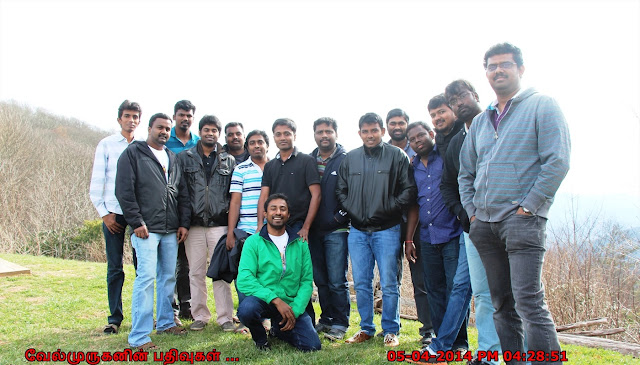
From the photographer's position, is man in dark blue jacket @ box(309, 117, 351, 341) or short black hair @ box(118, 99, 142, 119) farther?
short black hair @ box(118, 99, 142, 119)

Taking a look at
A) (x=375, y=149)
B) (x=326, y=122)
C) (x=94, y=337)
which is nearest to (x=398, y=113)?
(x=375, y=149)

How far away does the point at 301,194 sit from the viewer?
529 cm

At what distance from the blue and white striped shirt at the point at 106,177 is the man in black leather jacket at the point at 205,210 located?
2.65 ft

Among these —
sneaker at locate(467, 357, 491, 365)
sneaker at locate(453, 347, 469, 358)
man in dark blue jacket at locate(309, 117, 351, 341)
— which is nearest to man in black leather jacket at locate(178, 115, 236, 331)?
man in dark blue jacket at locate(309, 117, 351, 341)

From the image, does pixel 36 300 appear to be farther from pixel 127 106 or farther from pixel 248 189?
pixel 248 189

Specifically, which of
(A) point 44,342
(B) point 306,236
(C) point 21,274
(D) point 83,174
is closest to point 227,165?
(B) point 306,236

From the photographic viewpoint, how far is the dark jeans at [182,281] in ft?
20.9

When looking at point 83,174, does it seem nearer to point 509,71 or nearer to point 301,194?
point 301,194

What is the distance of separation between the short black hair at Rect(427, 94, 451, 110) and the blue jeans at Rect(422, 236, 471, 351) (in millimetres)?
1390

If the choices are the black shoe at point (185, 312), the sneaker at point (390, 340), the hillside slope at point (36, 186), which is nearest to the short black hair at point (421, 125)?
the sneaker at point (390, 340)

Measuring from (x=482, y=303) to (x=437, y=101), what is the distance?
2087 millimetres

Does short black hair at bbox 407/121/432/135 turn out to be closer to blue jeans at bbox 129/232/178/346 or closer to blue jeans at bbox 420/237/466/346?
blue jeans at bbox 420/237/466/346

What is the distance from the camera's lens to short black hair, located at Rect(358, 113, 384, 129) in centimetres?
506

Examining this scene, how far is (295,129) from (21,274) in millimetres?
8058
